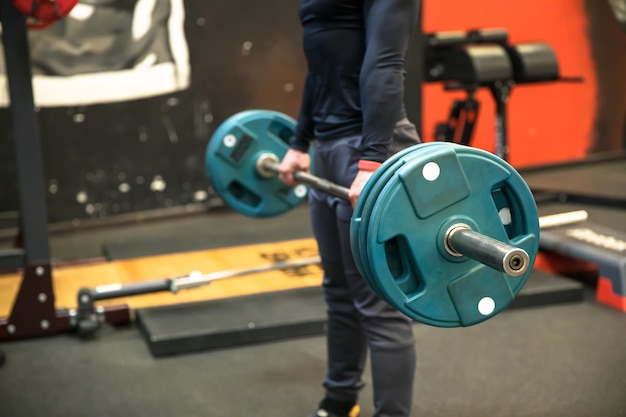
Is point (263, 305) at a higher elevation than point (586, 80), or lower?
lower

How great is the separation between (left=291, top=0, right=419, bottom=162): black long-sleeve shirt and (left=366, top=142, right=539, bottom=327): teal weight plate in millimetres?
Result: 244

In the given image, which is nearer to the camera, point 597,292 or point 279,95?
point 597,292

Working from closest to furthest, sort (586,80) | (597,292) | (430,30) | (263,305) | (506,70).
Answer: (263,305)
(597,292)
(506,70)
(430,30)
(586,80)

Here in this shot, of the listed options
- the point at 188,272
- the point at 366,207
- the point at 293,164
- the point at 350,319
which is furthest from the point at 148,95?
the point at 366,207

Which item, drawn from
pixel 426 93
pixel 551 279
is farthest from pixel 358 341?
pixel 426 93

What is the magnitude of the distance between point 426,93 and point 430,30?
0.42 metres

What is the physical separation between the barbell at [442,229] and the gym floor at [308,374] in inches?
32.6

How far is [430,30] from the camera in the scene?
5609 mm

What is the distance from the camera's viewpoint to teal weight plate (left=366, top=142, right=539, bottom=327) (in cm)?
159

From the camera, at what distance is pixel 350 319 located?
7.16 feet

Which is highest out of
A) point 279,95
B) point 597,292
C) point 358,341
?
point 279,95

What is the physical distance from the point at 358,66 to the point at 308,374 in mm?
1172

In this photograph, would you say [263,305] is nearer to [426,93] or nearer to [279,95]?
[279,95]

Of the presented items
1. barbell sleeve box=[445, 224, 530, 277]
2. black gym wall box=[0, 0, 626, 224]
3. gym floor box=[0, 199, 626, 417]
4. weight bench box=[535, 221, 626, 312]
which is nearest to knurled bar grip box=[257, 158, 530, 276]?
barbell sleeve box=[445, 224, 530, 277]
